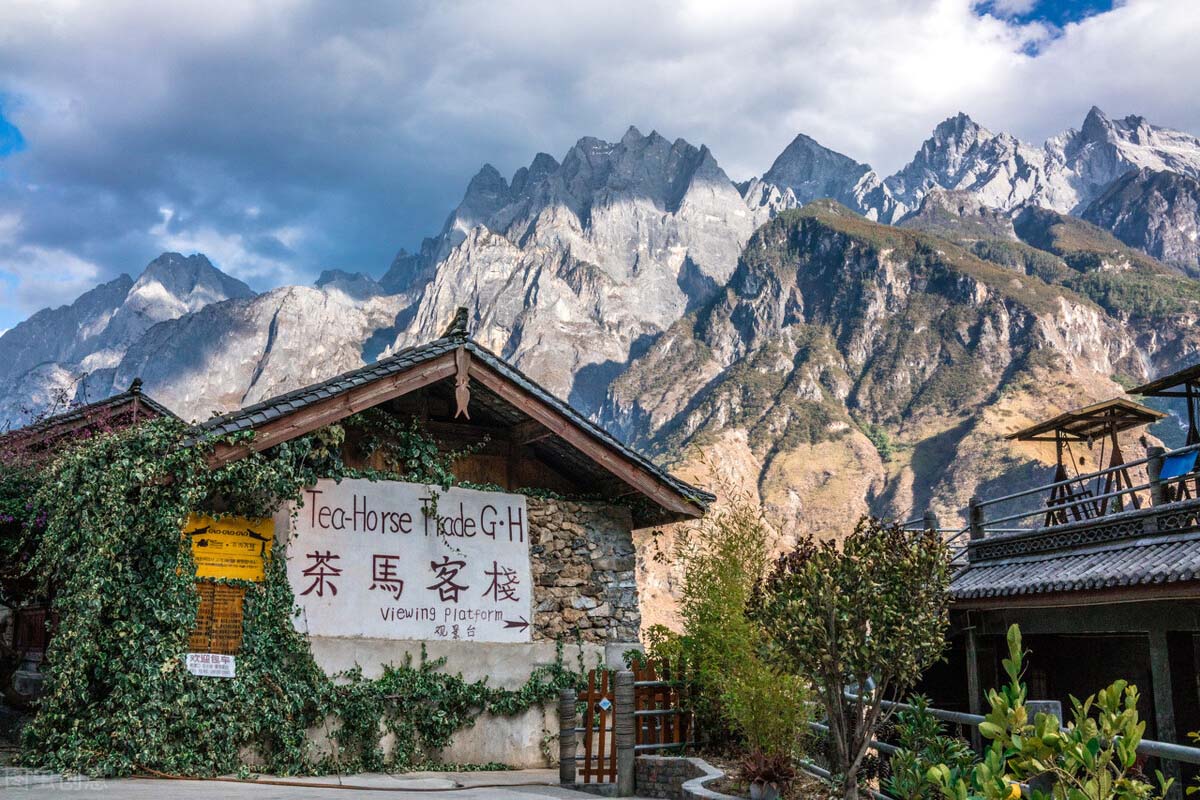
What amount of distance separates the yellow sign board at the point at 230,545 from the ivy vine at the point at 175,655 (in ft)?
0.47

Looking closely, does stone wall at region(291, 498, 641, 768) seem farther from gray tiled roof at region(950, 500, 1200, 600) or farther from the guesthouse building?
gray tiled roof at region(950, 500, 1200, 600)

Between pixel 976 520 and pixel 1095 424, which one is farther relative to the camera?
pixel 1095 424

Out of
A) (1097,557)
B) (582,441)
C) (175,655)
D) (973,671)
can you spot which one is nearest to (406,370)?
(582,441)

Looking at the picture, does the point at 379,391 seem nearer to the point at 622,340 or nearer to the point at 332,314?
the point at 622,340

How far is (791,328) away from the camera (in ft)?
474

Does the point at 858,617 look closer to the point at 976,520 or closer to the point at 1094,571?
the point at 1094,571

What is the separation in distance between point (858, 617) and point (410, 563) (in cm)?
656

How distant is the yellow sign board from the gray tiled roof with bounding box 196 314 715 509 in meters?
1.18

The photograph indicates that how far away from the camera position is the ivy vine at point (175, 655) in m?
10.4

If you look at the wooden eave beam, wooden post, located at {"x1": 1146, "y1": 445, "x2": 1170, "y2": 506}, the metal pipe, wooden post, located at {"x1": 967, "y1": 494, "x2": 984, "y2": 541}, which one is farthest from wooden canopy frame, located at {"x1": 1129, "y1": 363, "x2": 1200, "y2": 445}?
the wooden eave beam

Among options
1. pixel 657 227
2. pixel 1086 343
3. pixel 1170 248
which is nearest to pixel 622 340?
pixel 657 227

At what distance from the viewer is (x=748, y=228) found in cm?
19875

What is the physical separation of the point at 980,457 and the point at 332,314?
118m

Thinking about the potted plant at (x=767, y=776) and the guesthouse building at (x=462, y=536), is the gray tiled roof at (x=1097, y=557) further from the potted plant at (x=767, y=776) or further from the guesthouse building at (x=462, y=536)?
the potted plant at (x=767, y=776)
